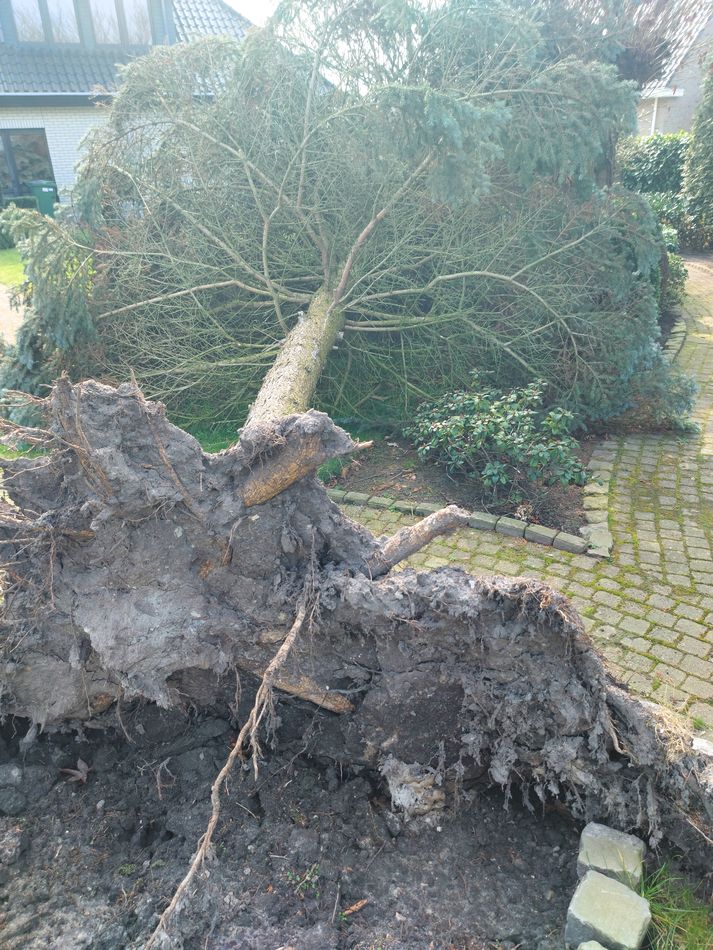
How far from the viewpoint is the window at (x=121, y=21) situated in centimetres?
1659

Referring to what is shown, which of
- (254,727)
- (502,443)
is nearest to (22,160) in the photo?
(502,443)

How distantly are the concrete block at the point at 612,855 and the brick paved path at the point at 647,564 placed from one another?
1128 millimetres

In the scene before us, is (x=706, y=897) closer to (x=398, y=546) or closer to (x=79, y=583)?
(x=398, y=546)

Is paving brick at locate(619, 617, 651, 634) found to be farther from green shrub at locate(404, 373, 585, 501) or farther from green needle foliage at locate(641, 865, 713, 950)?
green needle foliage at locate(641, 865, 713, 950)

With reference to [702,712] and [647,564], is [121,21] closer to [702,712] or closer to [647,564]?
[647,564]

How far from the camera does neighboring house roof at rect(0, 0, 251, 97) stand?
1638 cm

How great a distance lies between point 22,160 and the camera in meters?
17.8

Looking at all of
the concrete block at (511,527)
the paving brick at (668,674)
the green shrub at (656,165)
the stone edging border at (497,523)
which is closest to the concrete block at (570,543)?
the stone edging border at (497,523)

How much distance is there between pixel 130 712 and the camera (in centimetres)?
310

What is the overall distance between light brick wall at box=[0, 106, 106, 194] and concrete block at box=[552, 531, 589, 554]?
55.2ft

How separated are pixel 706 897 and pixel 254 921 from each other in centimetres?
158

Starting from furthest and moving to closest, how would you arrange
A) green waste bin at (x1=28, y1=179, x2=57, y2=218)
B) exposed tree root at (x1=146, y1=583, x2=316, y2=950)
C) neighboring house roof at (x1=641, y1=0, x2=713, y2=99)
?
1. green waste bin at (x1=28, y1=179, x2=57, y2=218)
2. neighboring house roof at (x1=641, y1=0, x2=713, y2=99)
3. exposed tree root at (x1=146, y1=583, x2=316, y2=950)

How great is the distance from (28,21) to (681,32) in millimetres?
15738

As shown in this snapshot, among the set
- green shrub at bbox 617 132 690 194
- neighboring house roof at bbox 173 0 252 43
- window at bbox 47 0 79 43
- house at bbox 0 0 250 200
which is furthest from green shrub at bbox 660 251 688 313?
window at bbox 47 0 79 43
